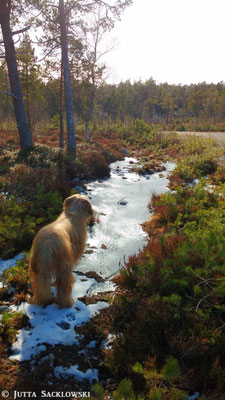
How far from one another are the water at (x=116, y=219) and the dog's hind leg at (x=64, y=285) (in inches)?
42.0

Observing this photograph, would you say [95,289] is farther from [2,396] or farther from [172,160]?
[172,160]

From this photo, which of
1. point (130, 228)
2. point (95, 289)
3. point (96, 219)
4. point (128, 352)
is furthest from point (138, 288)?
point (96, 219)

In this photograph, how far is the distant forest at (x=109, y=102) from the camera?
18656 mm

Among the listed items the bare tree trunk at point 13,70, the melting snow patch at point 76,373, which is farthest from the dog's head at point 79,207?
the bare tree trunk at point 13,70

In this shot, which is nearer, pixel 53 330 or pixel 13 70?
pixel 53 330

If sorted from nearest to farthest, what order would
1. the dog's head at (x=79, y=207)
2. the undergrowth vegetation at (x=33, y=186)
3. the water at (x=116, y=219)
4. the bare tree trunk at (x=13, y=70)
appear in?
the dog's head at (x=79, y=207)
the undergrowth vegetation at (x=33, y=186)
the water at (x=116, y=219)
the bare tree trunk at (x=13, y=70)

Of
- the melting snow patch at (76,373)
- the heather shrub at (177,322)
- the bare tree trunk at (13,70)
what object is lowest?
the melting snow patch at (76,373)

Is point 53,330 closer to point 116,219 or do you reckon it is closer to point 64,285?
point 64,285

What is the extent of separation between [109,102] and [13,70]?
4928 centimetres

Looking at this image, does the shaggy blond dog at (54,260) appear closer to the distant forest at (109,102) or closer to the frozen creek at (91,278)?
the frozen creek at (91,278)

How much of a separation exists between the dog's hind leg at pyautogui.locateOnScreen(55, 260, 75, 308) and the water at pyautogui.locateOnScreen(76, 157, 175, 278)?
42.0 inches

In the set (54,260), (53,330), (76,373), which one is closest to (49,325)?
(53,330)

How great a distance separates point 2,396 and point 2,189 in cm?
626

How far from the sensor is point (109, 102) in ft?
189
